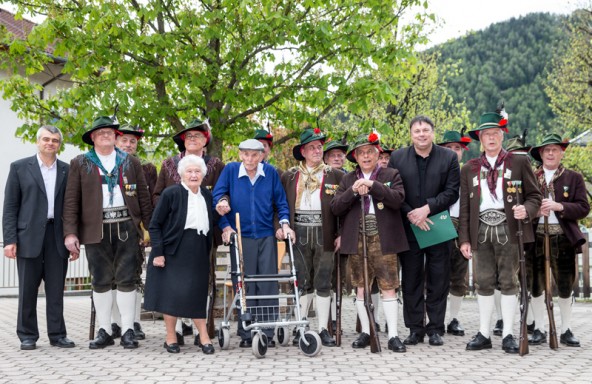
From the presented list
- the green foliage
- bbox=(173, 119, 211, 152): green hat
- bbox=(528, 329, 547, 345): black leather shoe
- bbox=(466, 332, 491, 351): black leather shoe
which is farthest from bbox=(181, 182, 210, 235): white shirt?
the green foliage

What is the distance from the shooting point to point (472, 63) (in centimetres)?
8388

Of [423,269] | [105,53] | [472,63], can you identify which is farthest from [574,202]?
[472,63]

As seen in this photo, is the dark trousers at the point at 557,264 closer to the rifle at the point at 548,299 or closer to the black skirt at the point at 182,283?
the rifle at the point at 548,299

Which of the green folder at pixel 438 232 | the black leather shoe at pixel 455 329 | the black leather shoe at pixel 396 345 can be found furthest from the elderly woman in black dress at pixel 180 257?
the black leather shoe at pixel 455 329

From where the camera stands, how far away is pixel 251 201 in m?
7.30

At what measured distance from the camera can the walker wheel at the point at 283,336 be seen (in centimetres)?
720

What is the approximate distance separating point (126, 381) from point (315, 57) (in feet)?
22.6

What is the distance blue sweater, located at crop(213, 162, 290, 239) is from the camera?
7289 mm

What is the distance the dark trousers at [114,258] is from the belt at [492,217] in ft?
11.8

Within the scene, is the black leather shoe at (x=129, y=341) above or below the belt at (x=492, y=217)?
below

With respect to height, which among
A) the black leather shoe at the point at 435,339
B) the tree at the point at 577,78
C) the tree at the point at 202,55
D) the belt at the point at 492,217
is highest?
the tree at the point at 577,78

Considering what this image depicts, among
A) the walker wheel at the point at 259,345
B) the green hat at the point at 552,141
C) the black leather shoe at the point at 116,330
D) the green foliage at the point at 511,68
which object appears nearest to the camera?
the walker wheel at the point at 259,345

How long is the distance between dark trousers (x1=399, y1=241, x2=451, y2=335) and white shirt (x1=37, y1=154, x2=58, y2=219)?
3.77 meters

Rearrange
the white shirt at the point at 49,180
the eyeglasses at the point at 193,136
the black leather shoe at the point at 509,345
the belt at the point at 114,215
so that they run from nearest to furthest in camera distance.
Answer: the black leather shoe at the point at 509,345 → the belt at the point at 114,215 → the white shirt at the point at 49,180 → the eyeglasses at the point at 193,136
